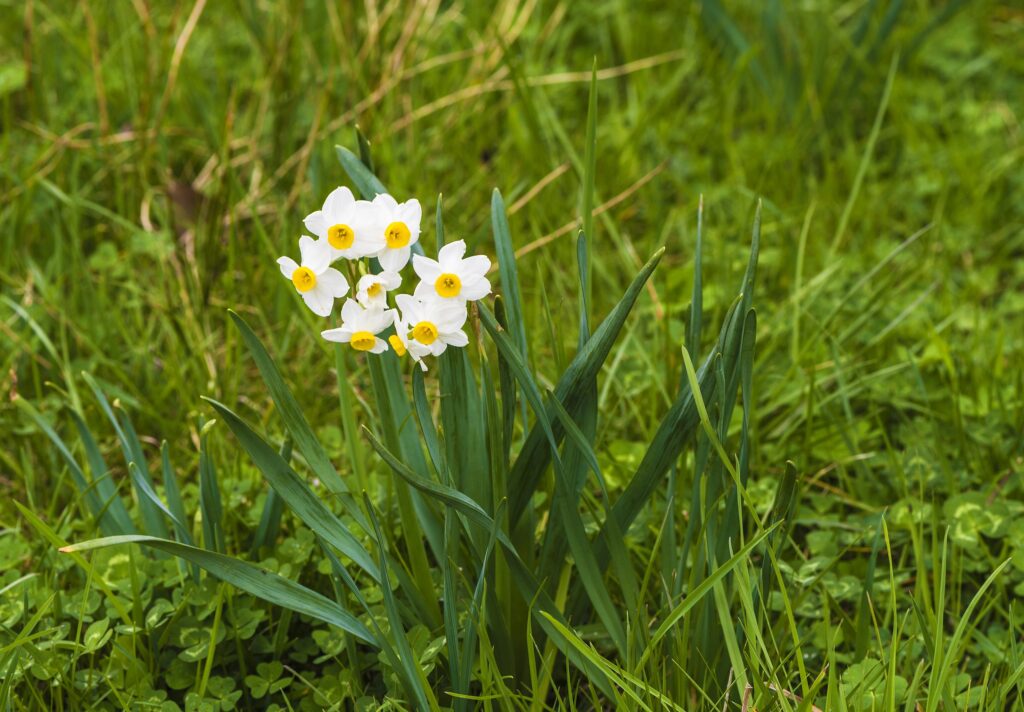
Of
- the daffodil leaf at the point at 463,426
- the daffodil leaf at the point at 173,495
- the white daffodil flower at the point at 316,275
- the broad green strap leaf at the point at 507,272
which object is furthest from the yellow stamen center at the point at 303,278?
the daffodil leaf at the point at 173,495

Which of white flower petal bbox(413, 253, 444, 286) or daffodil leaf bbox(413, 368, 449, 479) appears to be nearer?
white flower petal bbox(413, 253, 444, 286)

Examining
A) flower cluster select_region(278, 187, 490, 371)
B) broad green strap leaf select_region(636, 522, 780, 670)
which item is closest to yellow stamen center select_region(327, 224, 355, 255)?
flower cluster select_region(278, 187, 490, 371)

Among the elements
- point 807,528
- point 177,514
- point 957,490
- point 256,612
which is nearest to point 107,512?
point 177,514

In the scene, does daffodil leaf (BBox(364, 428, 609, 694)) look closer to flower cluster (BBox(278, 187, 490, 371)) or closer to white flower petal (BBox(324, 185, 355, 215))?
flower cluster (BBox(278, 187, 490, 371))

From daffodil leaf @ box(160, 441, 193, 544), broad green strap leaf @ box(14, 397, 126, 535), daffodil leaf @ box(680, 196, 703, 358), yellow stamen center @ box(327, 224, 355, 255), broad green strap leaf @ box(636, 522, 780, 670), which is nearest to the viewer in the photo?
yellow stamen center @ box(327, 224, 355, 255)

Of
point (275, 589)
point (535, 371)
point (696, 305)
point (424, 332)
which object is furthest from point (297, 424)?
point (696, 305)

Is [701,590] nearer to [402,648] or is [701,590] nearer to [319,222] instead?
[402,648]

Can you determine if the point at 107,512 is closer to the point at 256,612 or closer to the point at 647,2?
the point at 256,612
